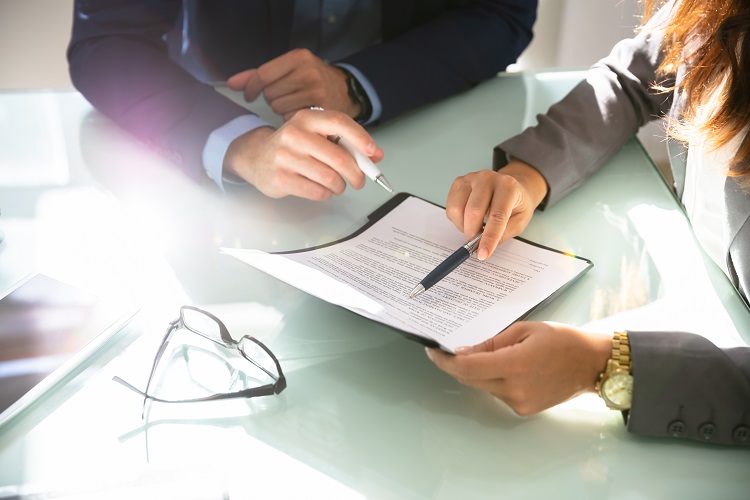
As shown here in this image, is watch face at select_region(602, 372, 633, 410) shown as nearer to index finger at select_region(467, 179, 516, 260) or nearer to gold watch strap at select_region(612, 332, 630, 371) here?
gold watch strap at select_region(612, 332, 630, 371)

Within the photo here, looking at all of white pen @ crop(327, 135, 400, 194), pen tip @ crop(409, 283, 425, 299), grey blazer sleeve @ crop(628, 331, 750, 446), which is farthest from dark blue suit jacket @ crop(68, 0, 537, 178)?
grey blazer sleeve @ crop(628, 331, 750, 446)

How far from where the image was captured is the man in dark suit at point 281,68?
1.06m

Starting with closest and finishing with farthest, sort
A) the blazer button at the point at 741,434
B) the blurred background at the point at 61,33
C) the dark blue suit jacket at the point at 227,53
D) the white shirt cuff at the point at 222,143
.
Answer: the blazer button at the point at 741,434 → the white shirt cuff at the point at 222,143 → the dark blue suit jacket at the point at 227,53 → the blurred background at the point at 61,33

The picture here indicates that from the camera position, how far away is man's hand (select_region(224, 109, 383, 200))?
3.32 feet

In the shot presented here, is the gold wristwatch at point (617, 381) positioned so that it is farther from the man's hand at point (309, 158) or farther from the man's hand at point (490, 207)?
the man's hand at point (309, 158)

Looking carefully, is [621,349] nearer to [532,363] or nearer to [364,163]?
[532,363]

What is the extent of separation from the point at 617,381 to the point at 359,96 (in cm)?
75

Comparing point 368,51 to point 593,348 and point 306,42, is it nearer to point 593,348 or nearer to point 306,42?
point 306,42

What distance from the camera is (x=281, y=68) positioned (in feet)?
4.18

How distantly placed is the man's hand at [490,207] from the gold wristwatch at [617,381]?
0.22 metres

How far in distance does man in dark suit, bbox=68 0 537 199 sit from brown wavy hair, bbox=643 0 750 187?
42cm

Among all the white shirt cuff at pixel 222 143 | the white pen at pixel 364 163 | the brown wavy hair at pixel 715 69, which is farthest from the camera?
the white shirt cuff at pixel 222 143

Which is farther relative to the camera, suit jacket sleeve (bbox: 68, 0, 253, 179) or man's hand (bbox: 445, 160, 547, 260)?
suit jacket sleeve (bbox: 68, 0, 253, 179)

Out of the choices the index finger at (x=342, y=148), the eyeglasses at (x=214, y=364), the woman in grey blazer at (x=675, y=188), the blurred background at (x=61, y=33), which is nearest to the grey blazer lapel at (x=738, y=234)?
the woman in grey blazer at (x=675, y=188)
